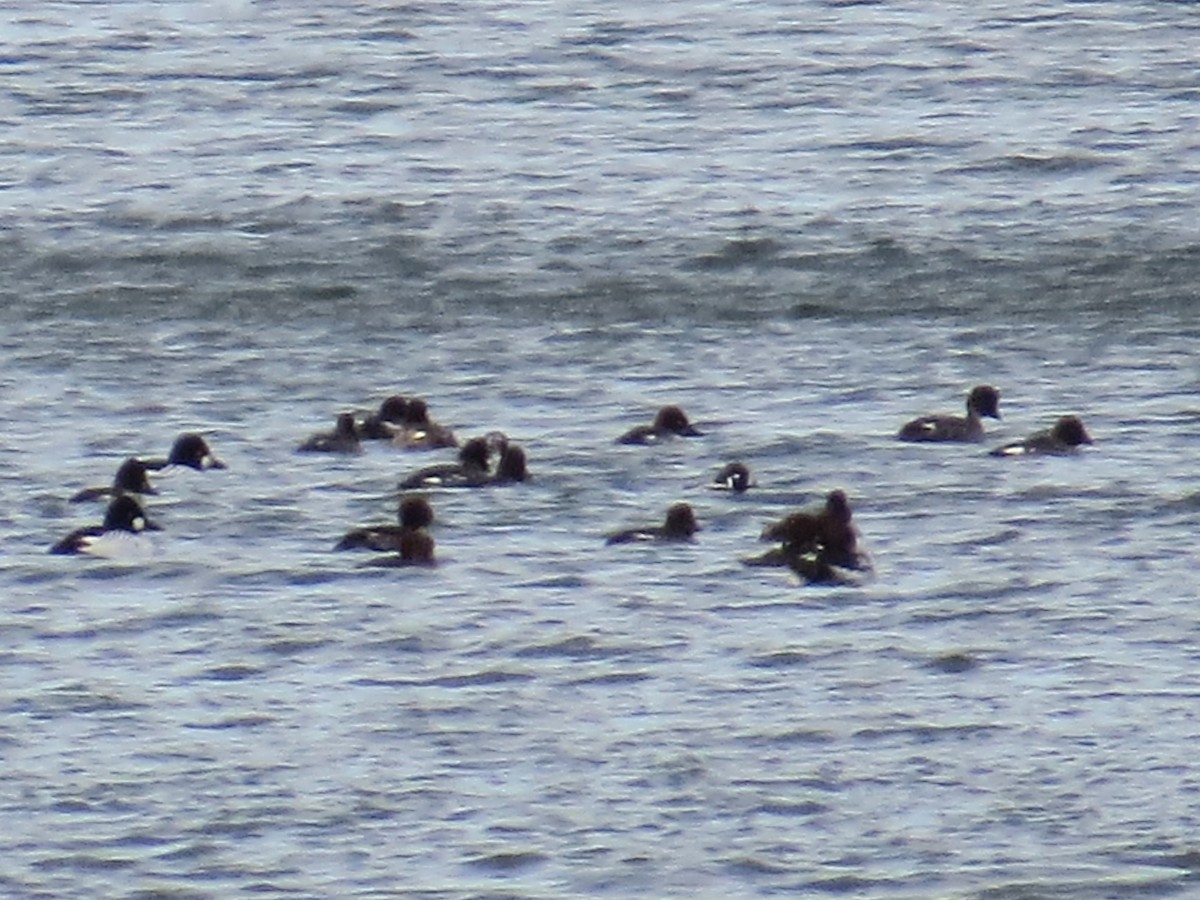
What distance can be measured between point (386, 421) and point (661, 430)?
1388 millimetres

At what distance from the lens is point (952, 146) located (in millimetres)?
28062

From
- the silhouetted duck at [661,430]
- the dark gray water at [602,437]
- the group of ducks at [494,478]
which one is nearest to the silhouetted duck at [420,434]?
the group of ducks at [494,478]

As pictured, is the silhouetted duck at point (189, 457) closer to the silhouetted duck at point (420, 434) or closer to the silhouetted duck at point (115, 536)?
the silhouetted duck at point (420, 434)

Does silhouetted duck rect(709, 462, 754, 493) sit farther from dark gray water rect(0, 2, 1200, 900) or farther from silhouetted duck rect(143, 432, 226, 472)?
silhouetted duck rect(143, 432, 226, 472)

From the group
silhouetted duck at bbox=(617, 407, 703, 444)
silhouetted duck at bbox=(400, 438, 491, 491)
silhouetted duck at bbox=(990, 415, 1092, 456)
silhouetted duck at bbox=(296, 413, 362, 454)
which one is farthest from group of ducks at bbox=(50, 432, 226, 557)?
silhouetted duck at bbox=(990, 415, 1092, 456)

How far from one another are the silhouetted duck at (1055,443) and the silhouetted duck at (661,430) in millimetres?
1520

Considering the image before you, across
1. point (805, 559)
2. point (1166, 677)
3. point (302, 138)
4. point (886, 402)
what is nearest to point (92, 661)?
point (805, 559)

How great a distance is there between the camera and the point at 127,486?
18.6 metres

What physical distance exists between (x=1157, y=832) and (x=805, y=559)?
2974 millimetres

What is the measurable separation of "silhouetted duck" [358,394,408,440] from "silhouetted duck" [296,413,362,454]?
0.38 ft

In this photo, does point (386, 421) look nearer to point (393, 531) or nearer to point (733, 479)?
point (733, 479)

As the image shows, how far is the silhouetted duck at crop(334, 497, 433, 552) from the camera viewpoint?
17.6 m

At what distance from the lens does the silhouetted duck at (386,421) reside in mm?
19734

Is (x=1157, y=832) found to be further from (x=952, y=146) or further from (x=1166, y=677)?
(x=952, y=146)
